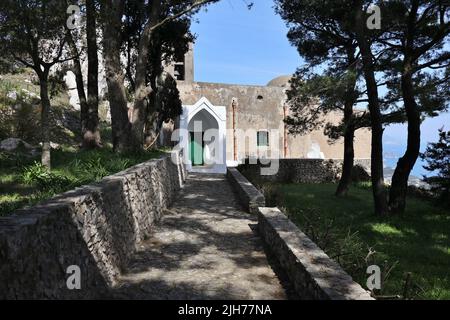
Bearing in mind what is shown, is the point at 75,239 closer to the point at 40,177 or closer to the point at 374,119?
the point at 40,177

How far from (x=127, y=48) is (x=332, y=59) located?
9830 mm

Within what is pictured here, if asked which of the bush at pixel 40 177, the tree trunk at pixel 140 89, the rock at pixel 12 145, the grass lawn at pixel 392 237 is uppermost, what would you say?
the tree trunk at pixel 140 89

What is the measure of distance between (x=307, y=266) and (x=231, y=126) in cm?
2368

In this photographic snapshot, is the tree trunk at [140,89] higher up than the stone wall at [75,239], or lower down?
higher up

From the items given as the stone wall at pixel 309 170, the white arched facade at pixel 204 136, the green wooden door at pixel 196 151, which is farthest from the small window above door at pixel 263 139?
the green wooden door at pixel 196 151

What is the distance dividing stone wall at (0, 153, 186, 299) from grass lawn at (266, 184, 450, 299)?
3.46 meters

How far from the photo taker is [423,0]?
14.2m

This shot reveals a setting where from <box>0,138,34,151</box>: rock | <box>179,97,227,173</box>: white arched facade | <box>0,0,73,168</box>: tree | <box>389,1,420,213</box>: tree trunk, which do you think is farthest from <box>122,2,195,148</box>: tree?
<box>389,1,420,213</box>: tree trunk

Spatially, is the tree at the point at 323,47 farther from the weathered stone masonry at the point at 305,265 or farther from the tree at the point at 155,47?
the weathered stone masonry at the point at 305,265

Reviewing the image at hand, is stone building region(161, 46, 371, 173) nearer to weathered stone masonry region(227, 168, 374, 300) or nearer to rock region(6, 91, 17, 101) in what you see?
rock region(6, 91, 17, 101)

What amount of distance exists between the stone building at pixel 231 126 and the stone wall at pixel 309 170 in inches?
70.2

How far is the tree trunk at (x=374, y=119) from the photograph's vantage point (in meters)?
14.0
